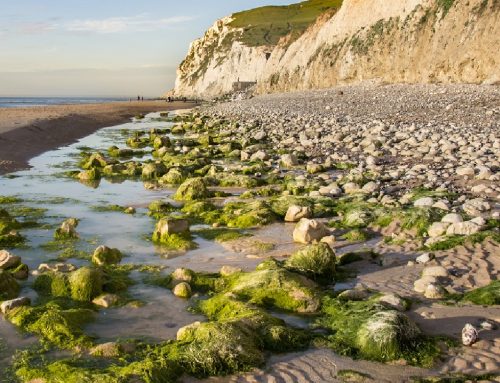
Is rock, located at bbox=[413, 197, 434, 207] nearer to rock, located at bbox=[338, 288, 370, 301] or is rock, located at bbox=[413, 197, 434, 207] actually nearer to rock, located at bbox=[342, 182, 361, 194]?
rock, located at bbox=[342, 182, 361, 194]

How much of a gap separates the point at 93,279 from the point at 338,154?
10024mm

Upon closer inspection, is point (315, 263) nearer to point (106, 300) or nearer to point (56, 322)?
point (106, 300)

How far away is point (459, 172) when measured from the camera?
435 inches

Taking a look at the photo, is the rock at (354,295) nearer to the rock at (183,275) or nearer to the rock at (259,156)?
the rock at (183,275)

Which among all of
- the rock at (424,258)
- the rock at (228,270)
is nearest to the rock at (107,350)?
the rock at (228,270)

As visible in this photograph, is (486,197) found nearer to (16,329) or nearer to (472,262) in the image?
(472,262)

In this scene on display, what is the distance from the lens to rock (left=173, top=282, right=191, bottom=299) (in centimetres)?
614

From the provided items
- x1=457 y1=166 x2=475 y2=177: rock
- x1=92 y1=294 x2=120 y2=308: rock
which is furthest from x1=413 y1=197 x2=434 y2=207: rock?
x1=92 y1=294 x2=120 y2=308: rock

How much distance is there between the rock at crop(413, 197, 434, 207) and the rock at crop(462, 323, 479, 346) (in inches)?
168

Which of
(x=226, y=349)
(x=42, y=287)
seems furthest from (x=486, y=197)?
(x=42, y=287)

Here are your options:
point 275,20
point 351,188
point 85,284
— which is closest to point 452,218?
point 351,188

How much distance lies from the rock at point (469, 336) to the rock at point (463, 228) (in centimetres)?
297

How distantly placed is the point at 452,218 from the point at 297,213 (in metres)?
2.66

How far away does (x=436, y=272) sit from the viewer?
6289 mm
